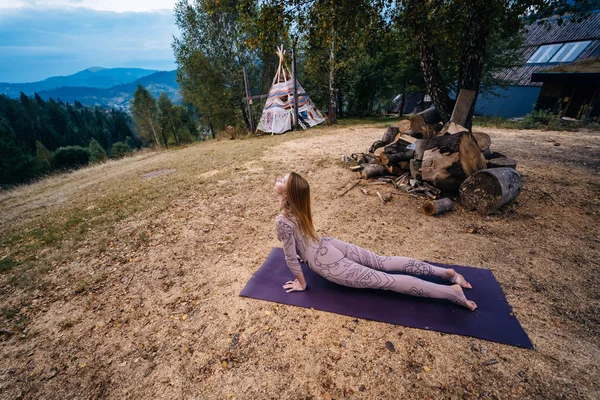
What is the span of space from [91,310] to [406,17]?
25.1 feet

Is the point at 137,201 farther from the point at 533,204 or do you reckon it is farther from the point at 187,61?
the point at 187,61

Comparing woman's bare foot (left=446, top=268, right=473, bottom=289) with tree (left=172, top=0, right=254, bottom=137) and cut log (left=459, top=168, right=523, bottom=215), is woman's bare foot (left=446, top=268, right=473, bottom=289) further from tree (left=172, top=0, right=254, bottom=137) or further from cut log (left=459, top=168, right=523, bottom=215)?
tree (left=172, top=0, right=254, bottom=137)

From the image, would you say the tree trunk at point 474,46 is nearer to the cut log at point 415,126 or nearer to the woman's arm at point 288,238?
the cut log at point 415,126

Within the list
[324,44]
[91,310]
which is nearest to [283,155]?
[324,44]

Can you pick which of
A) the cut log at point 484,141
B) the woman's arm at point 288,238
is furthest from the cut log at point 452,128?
the woman's arm at point 288,238

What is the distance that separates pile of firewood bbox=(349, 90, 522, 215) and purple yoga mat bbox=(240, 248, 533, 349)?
6.11 ft

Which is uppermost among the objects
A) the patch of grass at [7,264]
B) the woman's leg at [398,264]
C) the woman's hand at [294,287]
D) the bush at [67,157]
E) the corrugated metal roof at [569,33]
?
the corrugated metal roof at [569,33]

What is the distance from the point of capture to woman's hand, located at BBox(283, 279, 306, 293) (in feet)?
10.2

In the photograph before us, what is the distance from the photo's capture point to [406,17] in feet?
17.4

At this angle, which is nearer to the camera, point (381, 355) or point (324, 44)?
point (381, 355)

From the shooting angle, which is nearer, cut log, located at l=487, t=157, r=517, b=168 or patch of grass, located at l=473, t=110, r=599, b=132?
cut log, located at l=487, t=157, r=517, b=168

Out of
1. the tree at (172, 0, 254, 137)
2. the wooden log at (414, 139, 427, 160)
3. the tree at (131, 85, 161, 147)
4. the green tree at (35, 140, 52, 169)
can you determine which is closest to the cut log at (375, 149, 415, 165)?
the wooden log at (414, 139, 427, 160)

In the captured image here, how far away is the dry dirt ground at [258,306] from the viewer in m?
2.18

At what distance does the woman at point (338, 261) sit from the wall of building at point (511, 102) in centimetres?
2162
